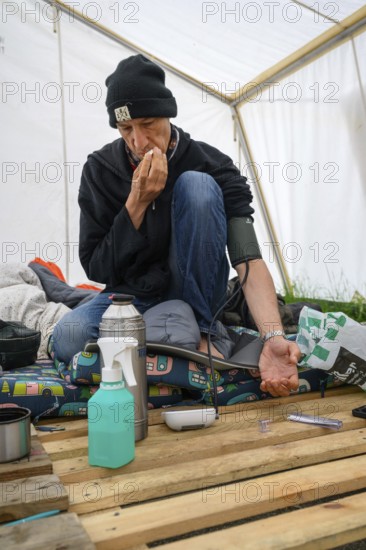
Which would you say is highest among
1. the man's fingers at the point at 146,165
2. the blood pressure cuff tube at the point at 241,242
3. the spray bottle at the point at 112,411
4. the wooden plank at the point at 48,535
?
the man's fingers at the point at 146,165

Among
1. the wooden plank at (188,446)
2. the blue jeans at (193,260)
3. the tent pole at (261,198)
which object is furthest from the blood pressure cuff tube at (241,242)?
the tent pole at (261,198)

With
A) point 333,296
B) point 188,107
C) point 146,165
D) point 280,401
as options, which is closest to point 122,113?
point 146,165

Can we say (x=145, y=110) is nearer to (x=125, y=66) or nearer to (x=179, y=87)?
(x=125, y=66)

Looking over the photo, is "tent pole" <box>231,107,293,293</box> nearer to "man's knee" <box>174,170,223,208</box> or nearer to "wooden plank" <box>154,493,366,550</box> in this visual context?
"man's knee" <box>174,170,223,208</box>

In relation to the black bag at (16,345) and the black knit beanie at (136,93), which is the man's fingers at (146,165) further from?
the black bag at (16,345)

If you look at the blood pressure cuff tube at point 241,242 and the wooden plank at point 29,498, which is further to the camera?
the blood pressure cuff tube at point 241,242

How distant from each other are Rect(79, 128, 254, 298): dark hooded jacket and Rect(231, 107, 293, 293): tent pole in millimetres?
2206

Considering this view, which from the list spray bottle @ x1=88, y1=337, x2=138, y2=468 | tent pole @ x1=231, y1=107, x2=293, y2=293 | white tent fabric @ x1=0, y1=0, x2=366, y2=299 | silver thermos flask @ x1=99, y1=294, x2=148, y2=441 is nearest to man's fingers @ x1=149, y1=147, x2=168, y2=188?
silver thermos flask @ x1=99, y1=294, x2=148, y2=441

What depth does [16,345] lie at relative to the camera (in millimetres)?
1441

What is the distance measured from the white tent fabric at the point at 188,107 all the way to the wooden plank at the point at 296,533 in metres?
2.44

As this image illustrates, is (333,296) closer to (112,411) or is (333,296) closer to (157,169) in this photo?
(157,169)

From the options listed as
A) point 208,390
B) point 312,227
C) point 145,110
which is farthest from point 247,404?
point 312,227

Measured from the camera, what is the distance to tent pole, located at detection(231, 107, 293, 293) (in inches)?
145

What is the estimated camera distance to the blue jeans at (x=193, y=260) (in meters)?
1.33
